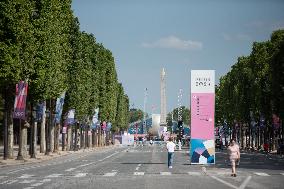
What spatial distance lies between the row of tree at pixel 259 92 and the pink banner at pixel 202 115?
34982 millimetres

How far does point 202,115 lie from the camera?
4709 centimetres

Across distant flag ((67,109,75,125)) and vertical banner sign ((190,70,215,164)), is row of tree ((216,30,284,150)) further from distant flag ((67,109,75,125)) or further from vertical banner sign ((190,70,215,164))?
vertical banner sign ((190,70,215,164))

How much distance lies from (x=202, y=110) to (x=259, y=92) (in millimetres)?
55490

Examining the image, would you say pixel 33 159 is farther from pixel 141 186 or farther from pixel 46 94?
pixel 141 186

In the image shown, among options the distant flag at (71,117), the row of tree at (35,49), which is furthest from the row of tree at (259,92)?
the distant flag at (71,117)

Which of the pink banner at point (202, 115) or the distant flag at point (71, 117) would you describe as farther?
the distant flag at point (71, 117)

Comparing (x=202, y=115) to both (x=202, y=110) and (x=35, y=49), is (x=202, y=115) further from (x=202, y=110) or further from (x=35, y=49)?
(x=35, y=49)

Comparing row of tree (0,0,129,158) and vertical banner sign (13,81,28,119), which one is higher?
row of tree (0,0,129,158)

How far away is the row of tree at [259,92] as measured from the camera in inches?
3307

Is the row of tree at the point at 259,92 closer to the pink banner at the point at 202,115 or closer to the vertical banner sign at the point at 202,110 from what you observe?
the vertical banner sign at the point at 202,110

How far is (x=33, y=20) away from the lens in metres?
58.7

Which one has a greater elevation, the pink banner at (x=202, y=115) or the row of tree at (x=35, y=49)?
the row of tree at (x=35, y=49)

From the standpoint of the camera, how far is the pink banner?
4672cm

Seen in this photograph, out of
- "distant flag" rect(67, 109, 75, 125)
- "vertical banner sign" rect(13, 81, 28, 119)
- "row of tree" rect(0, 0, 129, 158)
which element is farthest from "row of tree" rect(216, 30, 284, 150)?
"vertical banner sign" rect(13, 81, 28, 119)
